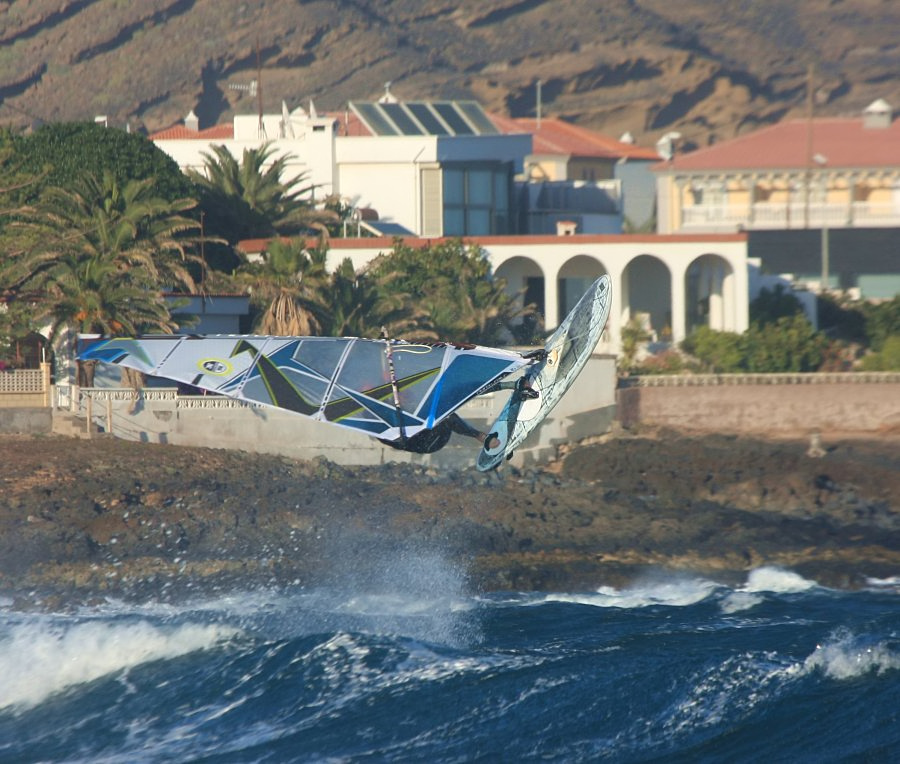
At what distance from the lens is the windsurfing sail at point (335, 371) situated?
70.1 feet

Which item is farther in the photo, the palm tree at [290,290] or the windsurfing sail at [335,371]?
the palm tree at [290,290]

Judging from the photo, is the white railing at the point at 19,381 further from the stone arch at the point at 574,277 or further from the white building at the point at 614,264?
the stone arch at the point at 574,277

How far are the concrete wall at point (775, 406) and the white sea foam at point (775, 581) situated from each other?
10.1m

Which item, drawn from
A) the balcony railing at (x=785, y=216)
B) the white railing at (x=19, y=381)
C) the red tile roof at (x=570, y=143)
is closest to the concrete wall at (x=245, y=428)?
the white railing at (x=19, y=381)

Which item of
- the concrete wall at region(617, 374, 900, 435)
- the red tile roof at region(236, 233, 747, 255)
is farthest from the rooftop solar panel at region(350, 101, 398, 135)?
the concrete wall at region(617, 374, 900, 435)

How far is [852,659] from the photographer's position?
23.4 metres

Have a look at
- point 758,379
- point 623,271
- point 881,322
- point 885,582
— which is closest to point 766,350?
point 758,379

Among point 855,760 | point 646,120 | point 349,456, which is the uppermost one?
point 646,120

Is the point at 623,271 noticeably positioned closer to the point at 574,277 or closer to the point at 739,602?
the point at 574,277

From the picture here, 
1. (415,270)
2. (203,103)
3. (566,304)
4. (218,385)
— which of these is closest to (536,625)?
(218,385)

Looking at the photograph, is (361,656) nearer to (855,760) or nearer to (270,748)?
(270,748)

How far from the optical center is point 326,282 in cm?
3869

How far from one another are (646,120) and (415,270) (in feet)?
320

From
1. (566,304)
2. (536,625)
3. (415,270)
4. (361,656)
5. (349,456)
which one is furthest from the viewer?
(566,304)
